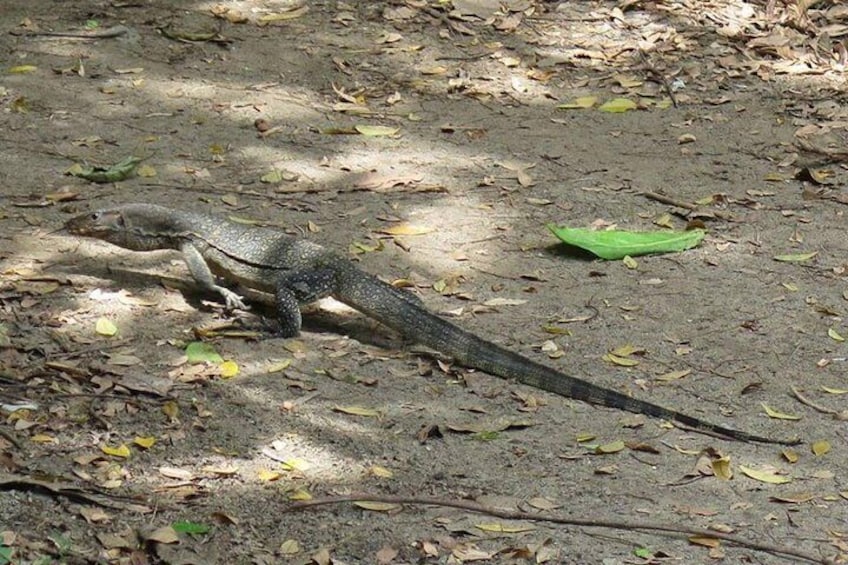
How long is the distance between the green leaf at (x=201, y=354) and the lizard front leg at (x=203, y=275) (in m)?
0.50

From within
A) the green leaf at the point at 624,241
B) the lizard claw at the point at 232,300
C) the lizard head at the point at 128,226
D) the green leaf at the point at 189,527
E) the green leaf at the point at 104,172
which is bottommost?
the lizard claw at the point at 232,300

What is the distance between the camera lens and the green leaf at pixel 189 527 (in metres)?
4.63

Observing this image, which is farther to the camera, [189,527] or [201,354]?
[201,354]

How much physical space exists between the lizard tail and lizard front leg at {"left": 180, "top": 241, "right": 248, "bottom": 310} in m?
0.54

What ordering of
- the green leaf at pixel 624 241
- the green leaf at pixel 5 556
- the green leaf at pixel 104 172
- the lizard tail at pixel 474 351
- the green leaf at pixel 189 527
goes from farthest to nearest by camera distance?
the green leaf at pixel 104 172 < the green leaf at pixel 624 241 < the lizard tail at pixel 474 351 < the green leaf at pixel 189 527 < the green leaf at pixel 5 556

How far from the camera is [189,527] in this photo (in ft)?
15.3

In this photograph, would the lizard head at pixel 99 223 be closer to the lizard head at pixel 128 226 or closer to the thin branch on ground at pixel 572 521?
the lizard head at pixel 128 226

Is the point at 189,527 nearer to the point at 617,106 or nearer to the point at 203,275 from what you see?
the point at 203,275

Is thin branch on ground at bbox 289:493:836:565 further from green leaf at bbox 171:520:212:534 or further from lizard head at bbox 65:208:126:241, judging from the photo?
lizard head at bbox 65:208:126:241

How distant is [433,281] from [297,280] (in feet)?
2.82

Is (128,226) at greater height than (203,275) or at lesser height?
greater

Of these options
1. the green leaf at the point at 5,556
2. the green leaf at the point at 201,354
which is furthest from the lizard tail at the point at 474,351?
the green leaf at the point at 5,556

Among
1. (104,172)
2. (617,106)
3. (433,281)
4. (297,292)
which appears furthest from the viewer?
(617,106)

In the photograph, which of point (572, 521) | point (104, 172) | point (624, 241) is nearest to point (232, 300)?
point (104, 172)
